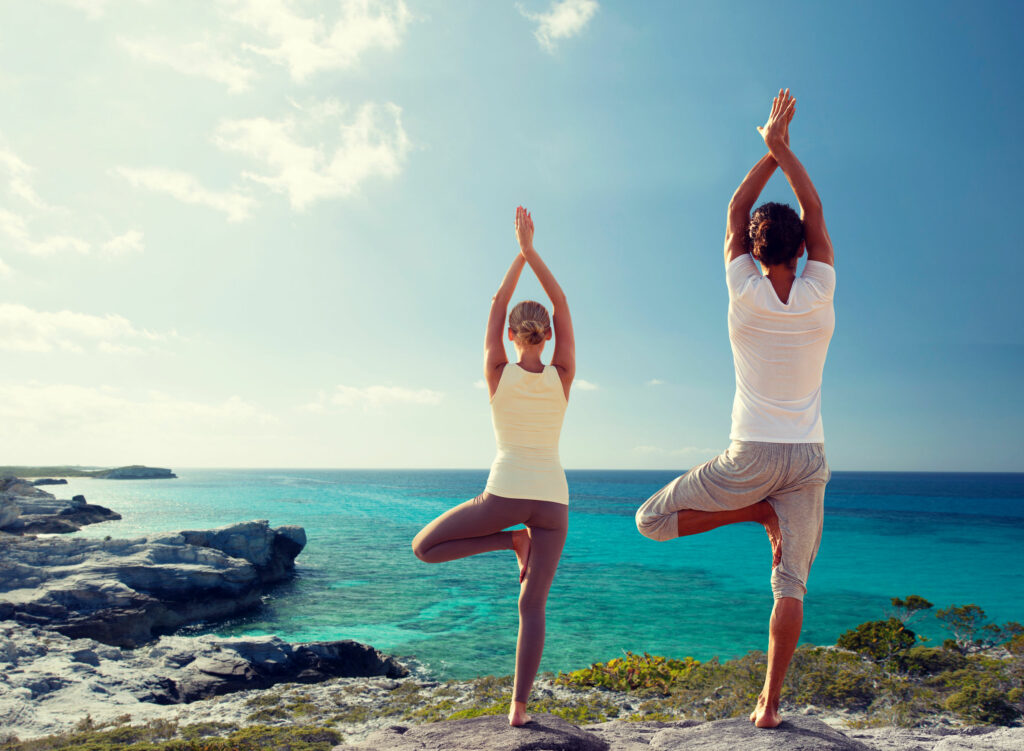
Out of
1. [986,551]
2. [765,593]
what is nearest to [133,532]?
[765,593]

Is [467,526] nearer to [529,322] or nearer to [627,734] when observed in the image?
[529,322]

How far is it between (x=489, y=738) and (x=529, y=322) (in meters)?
3.01

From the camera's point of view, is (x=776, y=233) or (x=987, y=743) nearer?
(x=776, y=233)

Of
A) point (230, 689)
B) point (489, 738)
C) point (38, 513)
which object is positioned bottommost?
point (38, 513)

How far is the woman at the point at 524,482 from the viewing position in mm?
3975

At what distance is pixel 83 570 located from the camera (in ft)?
69.3

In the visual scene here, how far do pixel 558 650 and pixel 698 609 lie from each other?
11.0 meters

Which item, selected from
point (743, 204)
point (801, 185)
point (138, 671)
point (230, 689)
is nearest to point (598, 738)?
point (743, 204)

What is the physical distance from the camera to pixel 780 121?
3789 millimetres

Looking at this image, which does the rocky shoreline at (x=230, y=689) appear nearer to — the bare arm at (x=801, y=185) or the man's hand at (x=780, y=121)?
the bare arm at (x=801, y=185)

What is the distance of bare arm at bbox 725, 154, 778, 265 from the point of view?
376cm

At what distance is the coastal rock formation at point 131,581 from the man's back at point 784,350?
72.2ft

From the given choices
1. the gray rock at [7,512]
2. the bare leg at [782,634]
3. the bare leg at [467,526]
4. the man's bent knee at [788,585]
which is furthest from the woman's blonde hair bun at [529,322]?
the gray rock at [7,512]

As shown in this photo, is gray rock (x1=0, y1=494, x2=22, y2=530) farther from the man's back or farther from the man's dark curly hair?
the man's dark curly hair
